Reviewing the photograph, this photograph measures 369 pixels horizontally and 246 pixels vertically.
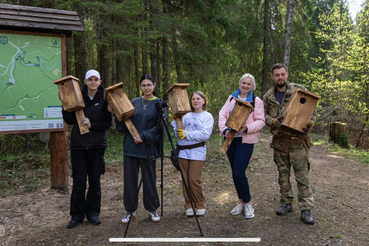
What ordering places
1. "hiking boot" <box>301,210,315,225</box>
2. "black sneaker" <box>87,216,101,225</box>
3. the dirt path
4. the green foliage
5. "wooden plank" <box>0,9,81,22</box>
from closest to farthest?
the dirt path → "hiking boot" <box>301,210,315,225</box> → "black sneaker" <box>87,216,101,225</box> → "wooden plank" <box>0,9,81,22</box> → the green foliage

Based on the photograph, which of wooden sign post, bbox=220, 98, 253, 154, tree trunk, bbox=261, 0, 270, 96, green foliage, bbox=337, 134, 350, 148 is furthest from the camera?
tree trunk, bbox=261, 0, 270, 96

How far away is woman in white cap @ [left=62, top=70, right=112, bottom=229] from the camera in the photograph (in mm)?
3918

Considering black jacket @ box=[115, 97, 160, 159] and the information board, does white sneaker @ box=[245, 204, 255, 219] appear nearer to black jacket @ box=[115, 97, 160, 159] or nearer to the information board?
black jacket @ box=[115, 97, 160, 159]

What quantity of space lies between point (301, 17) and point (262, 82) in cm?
433

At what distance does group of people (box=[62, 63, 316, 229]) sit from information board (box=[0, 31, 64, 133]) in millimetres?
1574

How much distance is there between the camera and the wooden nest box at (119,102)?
3.76 meters

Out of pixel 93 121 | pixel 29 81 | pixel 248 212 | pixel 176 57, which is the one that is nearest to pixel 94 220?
pixel 93 121

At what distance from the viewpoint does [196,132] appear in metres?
4.03

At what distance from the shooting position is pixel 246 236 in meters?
3.69

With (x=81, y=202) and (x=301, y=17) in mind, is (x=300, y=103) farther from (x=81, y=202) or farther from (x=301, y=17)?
(x=301, y=17)

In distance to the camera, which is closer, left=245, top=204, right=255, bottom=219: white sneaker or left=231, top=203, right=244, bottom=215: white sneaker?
left=245, top=204, right=255, bottom=219: white sneaker

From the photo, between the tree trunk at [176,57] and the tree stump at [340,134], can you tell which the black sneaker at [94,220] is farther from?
the tree stump at [340,134]

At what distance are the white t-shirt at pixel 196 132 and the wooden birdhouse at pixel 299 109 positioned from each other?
1.03 metres

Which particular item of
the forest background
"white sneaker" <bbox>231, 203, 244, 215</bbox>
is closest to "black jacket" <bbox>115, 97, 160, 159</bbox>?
"white sneaker" <bbox>231, 203, 244, 215</bbox>
